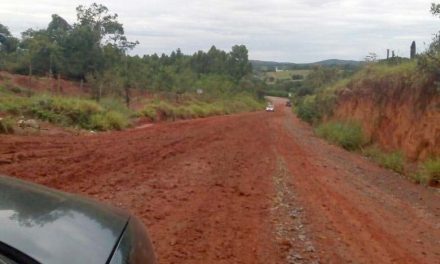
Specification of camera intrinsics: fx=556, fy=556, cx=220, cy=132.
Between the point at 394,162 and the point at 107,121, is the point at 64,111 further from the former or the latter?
the point at 394,162

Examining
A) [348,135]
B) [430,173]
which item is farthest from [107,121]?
[430,173]

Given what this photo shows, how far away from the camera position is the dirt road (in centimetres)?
614

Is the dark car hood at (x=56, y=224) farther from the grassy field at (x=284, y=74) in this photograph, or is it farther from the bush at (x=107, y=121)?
the grassy field at (x=284, y=74)

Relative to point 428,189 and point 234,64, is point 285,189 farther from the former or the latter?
point 234,64

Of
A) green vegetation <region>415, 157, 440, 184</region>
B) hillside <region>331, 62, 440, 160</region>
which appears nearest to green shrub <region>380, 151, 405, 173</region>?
hillside <region>331, 62, 440, 160</region>

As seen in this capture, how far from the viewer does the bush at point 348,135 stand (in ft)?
67.6

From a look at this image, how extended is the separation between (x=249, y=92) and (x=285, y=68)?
294 feet

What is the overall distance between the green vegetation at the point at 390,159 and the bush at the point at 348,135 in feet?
8.38

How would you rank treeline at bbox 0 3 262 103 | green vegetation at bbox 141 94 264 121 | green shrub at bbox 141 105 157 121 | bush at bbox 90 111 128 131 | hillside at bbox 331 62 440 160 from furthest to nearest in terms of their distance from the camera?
treeline at bbox 0 3 262 103 < green vegetation at bbox 141 94 264 121 < green shrub at bbox 141 105 157 121 < bush at bbox 90 111 128 131 < hillside at bbox 331 62 440 160

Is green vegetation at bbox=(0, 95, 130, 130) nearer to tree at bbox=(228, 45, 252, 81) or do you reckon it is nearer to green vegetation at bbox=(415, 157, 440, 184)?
green vegetation at bbox=(415, 157, 440, 184)

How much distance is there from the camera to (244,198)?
28.4 feet

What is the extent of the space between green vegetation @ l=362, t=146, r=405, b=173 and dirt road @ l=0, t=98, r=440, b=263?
0.47m

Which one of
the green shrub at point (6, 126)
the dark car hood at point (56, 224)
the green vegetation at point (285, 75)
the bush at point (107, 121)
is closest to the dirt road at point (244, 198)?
the green shrub at point (6, 126)

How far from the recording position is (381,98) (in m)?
20.6
